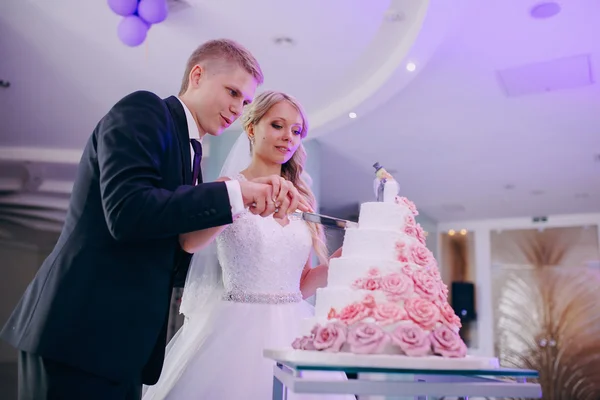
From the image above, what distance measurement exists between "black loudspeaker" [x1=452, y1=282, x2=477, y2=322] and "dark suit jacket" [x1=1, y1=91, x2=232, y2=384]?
10631 millimetres

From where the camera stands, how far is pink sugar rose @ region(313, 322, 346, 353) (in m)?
1.49

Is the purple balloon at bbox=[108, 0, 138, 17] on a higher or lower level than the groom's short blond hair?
higher

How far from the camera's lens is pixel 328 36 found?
15.8 feet

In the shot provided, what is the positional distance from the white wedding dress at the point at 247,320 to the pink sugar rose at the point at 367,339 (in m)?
0.46

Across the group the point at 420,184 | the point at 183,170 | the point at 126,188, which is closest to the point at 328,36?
the point at 183,170

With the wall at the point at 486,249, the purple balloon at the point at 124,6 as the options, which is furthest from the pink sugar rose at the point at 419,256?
the wall at the point at 486,249

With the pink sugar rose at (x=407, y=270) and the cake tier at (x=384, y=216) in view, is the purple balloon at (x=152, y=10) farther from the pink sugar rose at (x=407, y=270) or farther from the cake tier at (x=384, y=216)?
the pink sugar rose at (x=407, y=270)

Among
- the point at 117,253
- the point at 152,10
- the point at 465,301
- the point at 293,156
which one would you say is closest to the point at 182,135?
the point at 117,253

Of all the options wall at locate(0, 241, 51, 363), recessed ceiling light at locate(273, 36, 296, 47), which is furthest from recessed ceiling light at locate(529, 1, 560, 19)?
wall at locate(0, 241, 51, 363)

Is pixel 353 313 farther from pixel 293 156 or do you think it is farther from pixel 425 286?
pixel 293 156

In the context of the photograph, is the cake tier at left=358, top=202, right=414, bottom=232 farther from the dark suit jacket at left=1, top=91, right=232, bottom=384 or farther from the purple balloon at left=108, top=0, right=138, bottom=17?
the purple balloon at left=108, top=0, right=138, bottom=17

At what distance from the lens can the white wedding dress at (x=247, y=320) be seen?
208 centimetres

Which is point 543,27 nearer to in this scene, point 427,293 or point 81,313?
point 427,293

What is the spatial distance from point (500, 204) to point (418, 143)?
383cm
